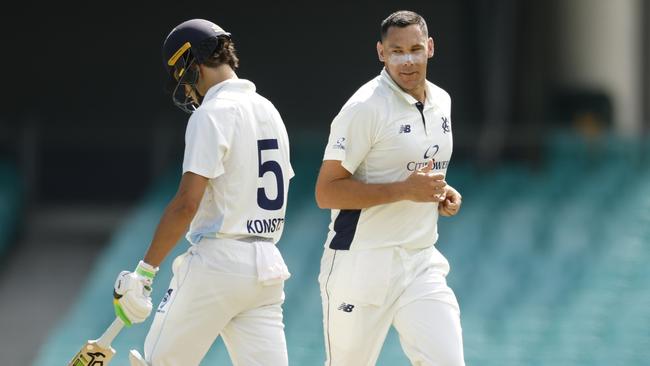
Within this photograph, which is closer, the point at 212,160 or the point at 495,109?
the point at 212,160

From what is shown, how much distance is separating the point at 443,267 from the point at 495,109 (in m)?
6.37

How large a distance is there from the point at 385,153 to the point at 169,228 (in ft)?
3.32

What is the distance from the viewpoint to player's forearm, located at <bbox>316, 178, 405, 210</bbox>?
4707mm

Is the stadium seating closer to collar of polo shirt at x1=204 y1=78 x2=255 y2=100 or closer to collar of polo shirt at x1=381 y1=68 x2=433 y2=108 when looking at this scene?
collar of polo shirt at x1=381 y1=68 x2=433 y2=108

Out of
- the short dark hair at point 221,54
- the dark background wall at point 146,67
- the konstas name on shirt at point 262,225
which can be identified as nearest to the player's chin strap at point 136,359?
the konstas name on shirt at point 262,225

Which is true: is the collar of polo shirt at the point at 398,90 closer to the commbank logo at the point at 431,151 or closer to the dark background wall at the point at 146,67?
the commbank logo at the point at 431,151

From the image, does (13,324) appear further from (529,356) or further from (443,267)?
(443,267)

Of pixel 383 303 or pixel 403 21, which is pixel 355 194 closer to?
pixel 383 303

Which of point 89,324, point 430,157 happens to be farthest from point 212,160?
point 89,324

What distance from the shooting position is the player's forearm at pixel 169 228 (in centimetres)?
422

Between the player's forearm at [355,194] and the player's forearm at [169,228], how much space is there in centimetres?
71

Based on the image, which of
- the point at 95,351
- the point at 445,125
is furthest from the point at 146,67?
the point at 95,351

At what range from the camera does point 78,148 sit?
1159 centimetres

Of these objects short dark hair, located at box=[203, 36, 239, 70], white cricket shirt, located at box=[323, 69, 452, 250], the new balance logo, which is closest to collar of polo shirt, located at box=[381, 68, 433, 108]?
white cricket shirt, located at box=[323, 69, 452, 250]
